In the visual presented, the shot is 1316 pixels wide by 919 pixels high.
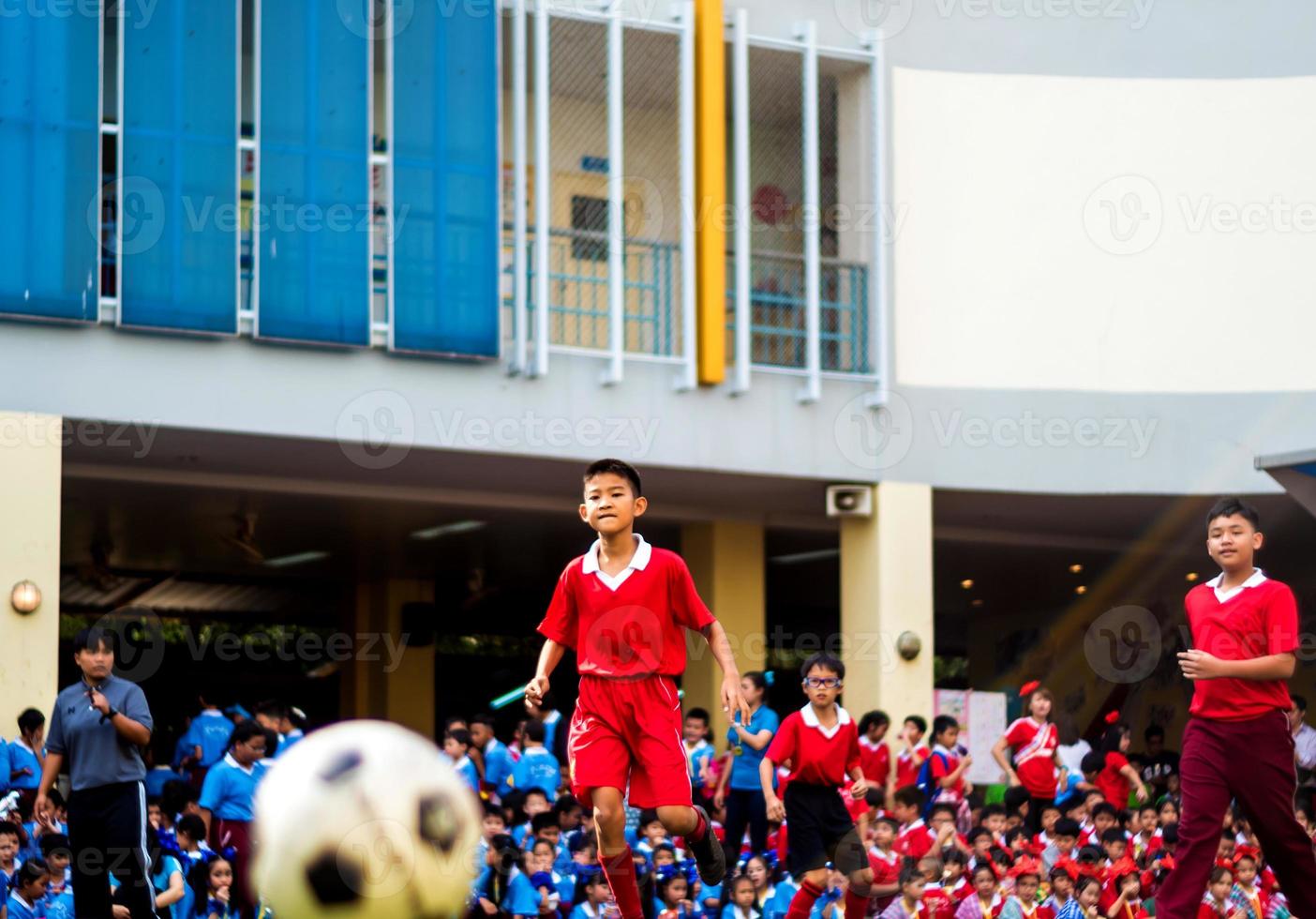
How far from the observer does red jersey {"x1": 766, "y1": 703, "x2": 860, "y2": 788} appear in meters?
10.7

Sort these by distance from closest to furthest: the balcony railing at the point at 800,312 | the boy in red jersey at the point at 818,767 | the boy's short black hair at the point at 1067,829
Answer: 1. the boy in red jersey at the point at 818,767
2. the boy's short black hair at the point at 1067,829
3. the balcony railing at the point at 800,312

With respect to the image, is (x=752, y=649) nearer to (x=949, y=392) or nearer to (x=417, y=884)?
(x=949, y=392)

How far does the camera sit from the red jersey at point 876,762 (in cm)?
1563

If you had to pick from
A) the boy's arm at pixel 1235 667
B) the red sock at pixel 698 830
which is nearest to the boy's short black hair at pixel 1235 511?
the boy's arm at pixel 1235 667

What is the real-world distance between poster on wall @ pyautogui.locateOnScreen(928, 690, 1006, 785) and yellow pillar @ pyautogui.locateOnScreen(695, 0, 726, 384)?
3.95 meters

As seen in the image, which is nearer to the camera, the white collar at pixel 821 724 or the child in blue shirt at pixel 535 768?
the white collar at pixel 821 724

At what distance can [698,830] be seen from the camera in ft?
27.1

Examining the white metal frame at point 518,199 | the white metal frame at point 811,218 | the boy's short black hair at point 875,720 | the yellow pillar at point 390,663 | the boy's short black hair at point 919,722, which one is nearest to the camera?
the boy's short black hair at point 875,720

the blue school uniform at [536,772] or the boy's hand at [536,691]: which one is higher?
the boy's hand at [536,691]

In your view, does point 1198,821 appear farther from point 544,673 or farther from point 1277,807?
point 544,673

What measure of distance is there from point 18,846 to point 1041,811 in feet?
26.0

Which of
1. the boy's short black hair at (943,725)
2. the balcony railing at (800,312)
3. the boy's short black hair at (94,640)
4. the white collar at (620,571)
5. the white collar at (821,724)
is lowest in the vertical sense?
A: the boy's short black hair at (943,725)

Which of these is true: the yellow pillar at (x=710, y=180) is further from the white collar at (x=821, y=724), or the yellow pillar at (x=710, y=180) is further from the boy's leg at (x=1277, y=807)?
the boy's leg at (x=1277, y=807)

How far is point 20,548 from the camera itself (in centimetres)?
1499
